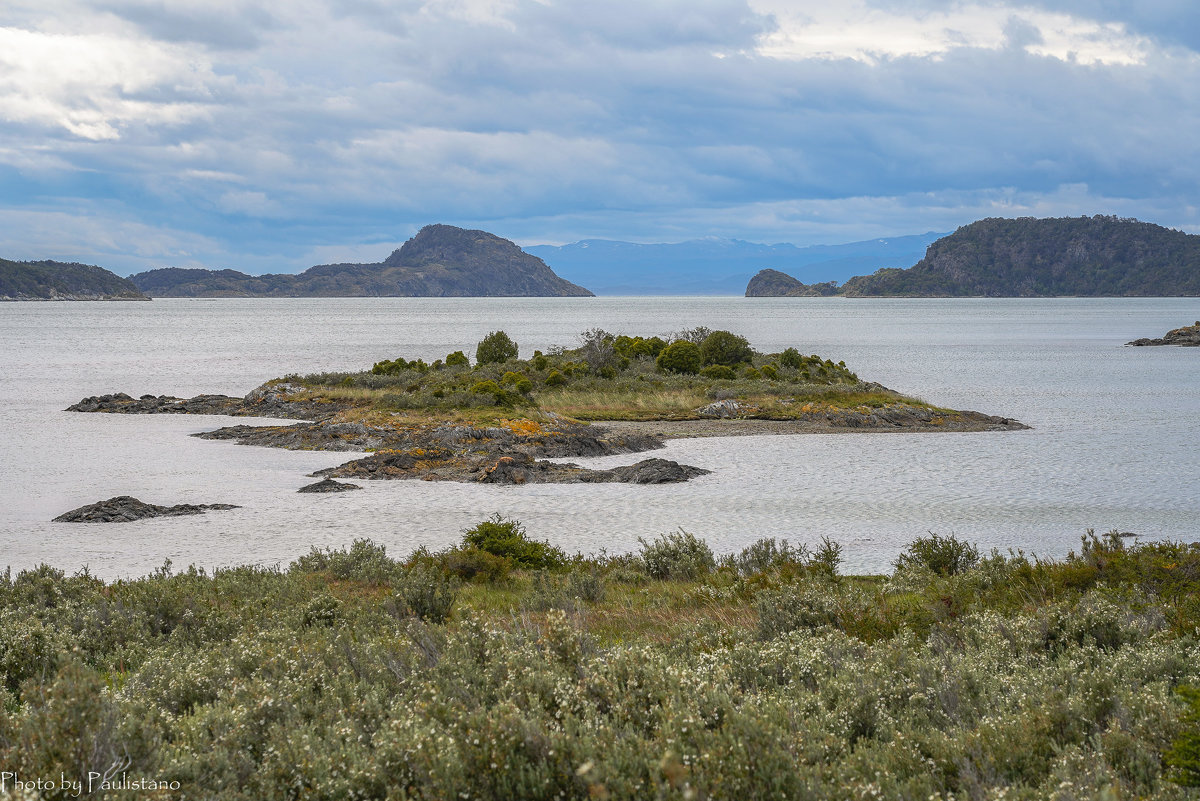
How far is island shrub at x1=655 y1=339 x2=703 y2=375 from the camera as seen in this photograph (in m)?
51.6

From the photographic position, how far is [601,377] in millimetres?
49406

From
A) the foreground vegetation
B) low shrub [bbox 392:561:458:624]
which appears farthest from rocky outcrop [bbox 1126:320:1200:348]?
low shrub [bbox 392:561:458:624]

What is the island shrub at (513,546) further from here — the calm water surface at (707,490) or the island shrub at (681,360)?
the island shrub at (681,360)

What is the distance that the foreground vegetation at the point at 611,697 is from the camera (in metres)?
4.37

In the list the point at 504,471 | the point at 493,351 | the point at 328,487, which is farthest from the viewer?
the point at 493,351

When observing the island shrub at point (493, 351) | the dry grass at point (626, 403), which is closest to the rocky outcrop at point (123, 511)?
the dry grass at point (626, 403)

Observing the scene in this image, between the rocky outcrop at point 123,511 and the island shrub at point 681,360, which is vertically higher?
the island shrub at point 681,360

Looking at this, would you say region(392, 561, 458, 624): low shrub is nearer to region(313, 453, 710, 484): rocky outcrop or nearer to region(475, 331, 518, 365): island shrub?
Answer: region(313, 453, 710, 484): rocky outcrop

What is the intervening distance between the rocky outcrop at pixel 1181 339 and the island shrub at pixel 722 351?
68614 millimetres

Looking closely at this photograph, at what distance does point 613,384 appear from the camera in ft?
153

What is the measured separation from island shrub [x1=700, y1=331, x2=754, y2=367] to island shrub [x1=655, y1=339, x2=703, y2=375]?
133cm

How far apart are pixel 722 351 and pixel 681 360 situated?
3.41 m

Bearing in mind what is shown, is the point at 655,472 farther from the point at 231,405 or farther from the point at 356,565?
the point at 231,405

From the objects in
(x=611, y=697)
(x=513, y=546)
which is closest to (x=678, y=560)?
(x=513, y=546)
